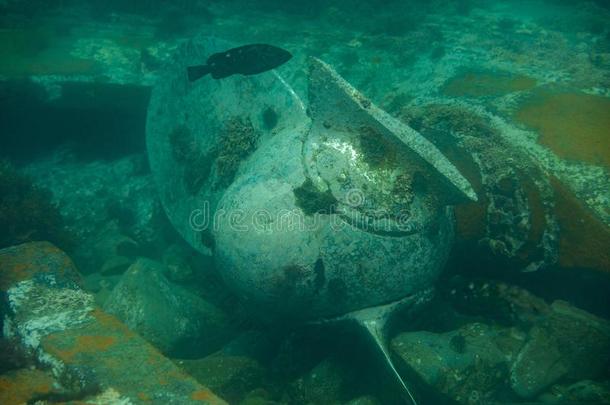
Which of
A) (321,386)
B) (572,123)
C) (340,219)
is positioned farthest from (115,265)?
(572,123)

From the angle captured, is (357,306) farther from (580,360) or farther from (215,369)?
(580,360)

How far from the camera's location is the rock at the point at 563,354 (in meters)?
3.91

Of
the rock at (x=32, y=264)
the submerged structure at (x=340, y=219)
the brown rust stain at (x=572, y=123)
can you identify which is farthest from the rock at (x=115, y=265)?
the brown rust stain at (x=572, y=123)

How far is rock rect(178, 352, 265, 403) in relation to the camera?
13.7 feet

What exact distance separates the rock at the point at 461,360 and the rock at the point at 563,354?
0.15m

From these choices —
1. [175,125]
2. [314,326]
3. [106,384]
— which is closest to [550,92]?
[314,326]

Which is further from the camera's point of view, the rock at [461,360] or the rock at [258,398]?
the rock at [258,398]

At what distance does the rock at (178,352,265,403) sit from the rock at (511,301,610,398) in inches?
114

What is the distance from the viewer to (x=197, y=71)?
18.2ft

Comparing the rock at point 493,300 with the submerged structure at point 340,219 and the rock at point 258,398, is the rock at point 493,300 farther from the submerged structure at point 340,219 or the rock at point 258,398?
the rock at point 258,398

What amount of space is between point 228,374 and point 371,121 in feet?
10.7

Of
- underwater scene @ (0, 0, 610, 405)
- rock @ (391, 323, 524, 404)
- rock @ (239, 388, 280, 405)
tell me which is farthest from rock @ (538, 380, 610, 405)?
rock @ (239, 388, 280, 405)

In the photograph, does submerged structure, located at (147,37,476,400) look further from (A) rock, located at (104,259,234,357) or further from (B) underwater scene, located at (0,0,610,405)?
(A) rock, located at (104,259,234,357)

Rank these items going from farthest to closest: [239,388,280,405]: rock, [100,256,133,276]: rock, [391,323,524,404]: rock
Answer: [100,256,133,276]: rock < [239,388,280,405]: rock < [391,323,524,404]: rock
